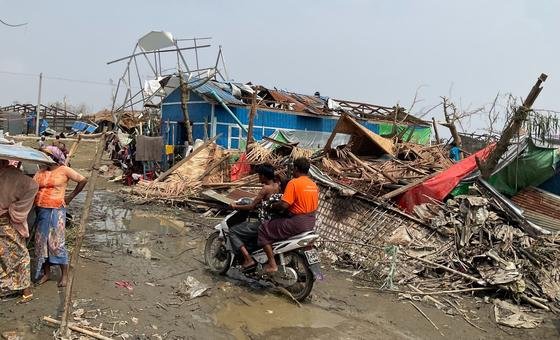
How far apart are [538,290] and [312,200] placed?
351cm

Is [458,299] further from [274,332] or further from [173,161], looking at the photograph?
[173,161]

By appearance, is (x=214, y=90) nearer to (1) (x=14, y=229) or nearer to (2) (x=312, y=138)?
(2) (x=312, y=138)

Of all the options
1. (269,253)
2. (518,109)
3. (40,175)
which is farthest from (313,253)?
(518,109)

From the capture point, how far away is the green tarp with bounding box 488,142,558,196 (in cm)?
861

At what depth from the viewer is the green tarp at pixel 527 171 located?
28.2ft

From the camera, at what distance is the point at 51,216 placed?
5312 mm

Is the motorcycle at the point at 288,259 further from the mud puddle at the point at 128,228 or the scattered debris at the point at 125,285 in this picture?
the mud puddle at the point at 128,228

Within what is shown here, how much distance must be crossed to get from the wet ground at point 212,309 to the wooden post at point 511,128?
316 cm

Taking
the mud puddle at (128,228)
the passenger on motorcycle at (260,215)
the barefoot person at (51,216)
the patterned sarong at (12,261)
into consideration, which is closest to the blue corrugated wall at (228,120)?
the mud puddle at (128,228)

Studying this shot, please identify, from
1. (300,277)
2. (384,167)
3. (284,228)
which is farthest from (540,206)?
(284,228)

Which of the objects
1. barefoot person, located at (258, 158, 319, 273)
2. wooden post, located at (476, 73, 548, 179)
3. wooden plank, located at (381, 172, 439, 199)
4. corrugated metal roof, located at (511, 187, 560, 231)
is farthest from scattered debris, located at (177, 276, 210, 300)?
corrugated metal roof, located at (511, 187, 560, 231)

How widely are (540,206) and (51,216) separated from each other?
812 cm

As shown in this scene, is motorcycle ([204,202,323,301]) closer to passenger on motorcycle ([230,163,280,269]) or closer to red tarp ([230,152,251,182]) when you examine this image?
passenger on motorcycle ([230,163,280,269])

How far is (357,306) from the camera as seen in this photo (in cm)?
594
